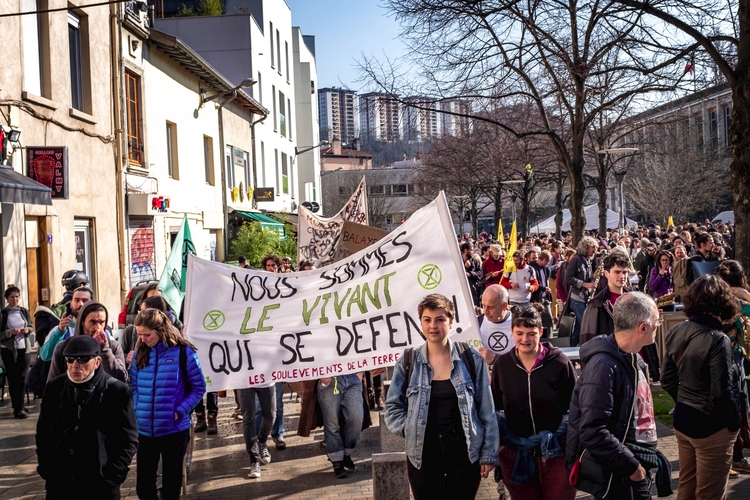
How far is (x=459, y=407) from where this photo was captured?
4.46m

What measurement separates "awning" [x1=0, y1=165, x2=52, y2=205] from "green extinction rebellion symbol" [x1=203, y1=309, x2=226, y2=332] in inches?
210

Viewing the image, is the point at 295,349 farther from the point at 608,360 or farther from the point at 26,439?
the point at 26,439

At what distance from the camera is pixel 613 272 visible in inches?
286

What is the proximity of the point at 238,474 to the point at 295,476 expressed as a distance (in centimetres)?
54

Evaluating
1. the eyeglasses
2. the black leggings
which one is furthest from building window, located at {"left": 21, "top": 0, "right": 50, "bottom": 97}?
the black leggings

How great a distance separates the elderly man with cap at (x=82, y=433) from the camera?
4.61 m

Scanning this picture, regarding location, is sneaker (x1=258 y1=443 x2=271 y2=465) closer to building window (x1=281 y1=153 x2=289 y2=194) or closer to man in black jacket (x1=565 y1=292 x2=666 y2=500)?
man in black jacket (x1=565 y1=292 x2=666 y2=500)

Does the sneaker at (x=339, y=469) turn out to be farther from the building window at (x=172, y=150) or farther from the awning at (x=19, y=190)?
the building window at (x=172, y=150)

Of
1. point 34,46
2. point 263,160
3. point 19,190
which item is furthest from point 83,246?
point 263,160

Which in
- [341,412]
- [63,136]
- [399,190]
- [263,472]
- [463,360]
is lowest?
[263,472]

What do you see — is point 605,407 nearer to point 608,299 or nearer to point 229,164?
point 608,299

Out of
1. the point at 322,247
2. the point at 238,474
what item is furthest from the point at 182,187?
the point at 238,474

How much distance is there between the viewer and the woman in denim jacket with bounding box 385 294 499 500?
448 centimetres

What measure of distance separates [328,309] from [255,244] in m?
18.9
